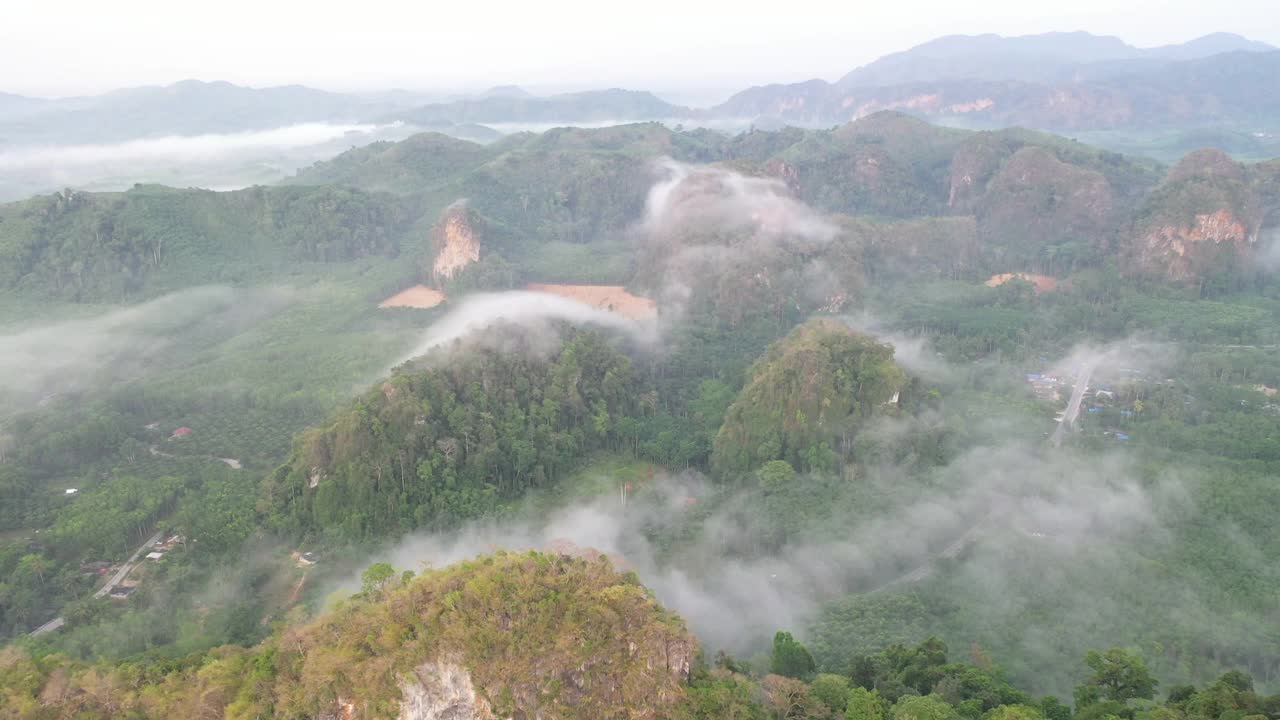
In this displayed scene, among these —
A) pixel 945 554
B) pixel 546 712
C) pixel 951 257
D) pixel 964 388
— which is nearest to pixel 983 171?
pixel 951 257

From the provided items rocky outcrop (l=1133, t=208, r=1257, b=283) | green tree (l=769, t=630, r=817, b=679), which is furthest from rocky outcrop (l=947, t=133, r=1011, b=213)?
green tree (l=769, t=630, r=817, b=679)

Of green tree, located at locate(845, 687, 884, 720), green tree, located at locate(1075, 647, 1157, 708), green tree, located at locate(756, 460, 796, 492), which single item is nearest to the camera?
green tree, located at locate(845, 687, 884, 720)

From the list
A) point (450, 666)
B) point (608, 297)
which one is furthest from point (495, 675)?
point (608, 297)

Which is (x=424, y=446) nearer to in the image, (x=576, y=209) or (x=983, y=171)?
(x=576, y=209)

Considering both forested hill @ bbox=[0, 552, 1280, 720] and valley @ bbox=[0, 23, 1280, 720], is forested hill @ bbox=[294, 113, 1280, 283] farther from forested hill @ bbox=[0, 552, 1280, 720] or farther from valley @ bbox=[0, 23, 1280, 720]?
forested hill @ bbox=[0, 552, 1280, 720]

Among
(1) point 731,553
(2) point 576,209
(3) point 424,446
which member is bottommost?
(1) point 731,553

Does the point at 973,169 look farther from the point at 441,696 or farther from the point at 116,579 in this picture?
the point at 441,696

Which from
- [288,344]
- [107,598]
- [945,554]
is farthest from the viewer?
[288,344]

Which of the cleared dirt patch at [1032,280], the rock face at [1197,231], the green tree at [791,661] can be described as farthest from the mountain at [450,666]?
the rock face at [1197,231]
